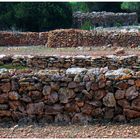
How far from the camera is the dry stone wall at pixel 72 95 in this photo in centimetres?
756

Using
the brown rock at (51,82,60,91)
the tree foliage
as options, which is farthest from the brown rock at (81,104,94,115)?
the tree foliage

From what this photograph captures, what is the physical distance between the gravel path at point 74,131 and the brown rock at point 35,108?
0.76 feet

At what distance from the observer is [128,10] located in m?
40.6

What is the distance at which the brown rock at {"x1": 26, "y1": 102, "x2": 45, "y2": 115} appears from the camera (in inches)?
304

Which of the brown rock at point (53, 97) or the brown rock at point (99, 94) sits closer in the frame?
the brown rock at point (99, 94)

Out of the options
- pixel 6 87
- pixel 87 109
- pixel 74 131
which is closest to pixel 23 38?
pixel 6 87

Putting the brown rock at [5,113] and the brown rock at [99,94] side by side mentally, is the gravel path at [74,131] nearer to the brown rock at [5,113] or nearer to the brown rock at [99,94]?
the brown rock at [5,113]

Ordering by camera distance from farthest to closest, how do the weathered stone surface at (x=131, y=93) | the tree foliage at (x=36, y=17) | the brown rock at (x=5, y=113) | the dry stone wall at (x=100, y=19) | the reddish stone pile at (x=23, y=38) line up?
the dry stone wall at (x=100, y=19), the tree foliage at (x=36, y=17), the reddish stone pile at (x=23, y=38), the brown rock at (x=5, y=113), the weathered stone surface at (x=131, y=93)

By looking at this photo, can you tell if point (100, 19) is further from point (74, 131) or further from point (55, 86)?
point (74, 131)

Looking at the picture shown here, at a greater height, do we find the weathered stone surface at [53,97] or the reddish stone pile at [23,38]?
the reddish stone pile at [23,38]

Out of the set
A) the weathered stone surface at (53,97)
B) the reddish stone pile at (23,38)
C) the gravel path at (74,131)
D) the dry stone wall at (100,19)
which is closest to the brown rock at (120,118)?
the gravel path at (74,131)

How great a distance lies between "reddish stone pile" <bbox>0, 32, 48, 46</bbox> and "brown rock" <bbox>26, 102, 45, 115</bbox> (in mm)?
13414

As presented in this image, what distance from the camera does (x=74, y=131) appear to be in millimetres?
7203

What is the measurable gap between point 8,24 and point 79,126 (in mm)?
23176
